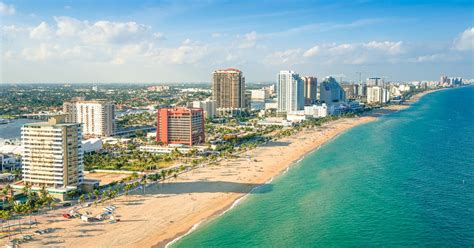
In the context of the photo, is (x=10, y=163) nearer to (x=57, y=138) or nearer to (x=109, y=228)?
(x=57, y=138)

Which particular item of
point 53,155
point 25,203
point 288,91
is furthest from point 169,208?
point 288,91

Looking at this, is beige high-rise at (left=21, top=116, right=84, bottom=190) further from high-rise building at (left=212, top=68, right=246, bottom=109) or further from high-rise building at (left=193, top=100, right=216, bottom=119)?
high-rise building at (left=212, top=68, right=246, bottom=109)

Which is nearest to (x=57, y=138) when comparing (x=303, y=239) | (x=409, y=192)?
(x=303, y=239)

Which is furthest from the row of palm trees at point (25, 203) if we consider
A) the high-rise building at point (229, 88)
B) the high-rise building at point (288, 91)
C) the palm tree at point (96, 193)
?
the high-rise building at point (288, 91)

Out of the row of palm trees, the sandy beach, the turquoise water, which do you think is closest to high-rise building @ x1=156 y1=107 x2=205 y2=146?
the sandy beach

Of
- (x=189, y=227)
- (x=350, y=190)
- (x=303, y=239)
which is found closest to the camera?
(x=303, y=239)

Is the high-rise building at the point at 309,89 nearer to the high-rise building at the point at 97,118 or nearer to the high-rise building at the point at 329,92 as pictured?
the high-rise building at the point at 329,92

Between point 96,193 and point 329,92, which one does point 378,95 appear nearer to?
point 329,92
